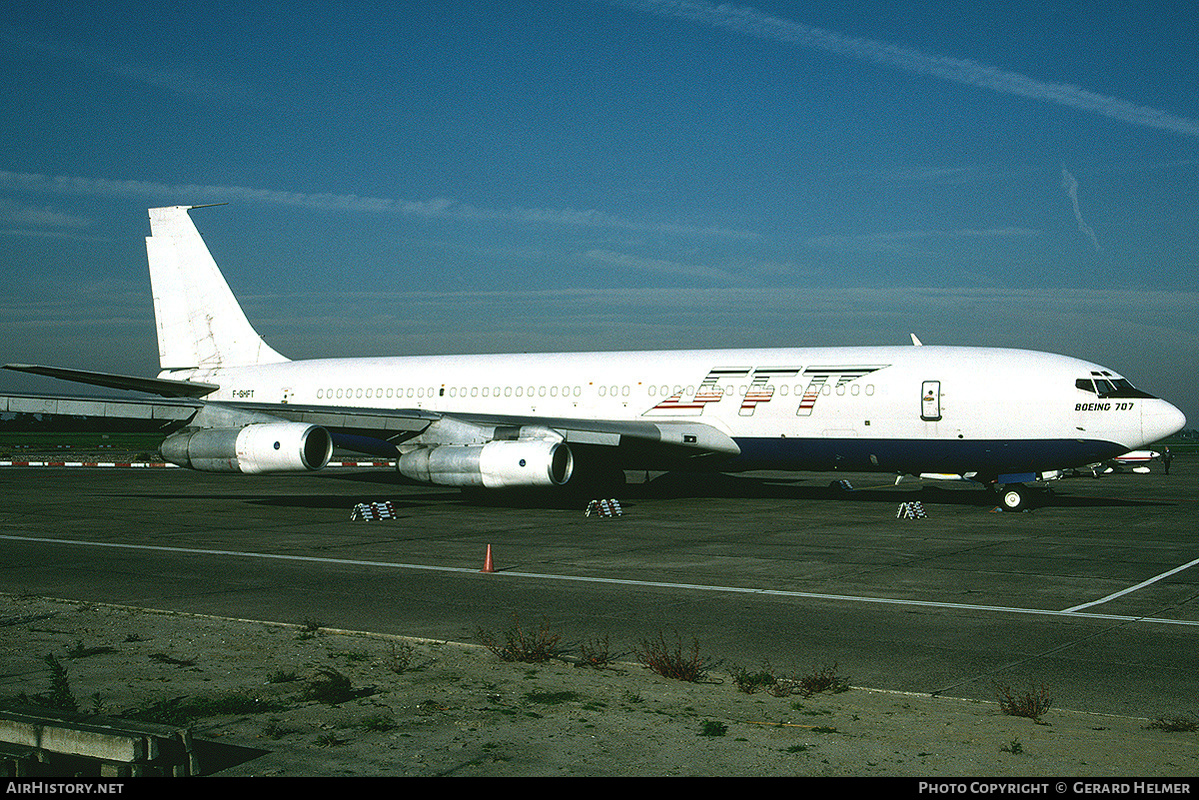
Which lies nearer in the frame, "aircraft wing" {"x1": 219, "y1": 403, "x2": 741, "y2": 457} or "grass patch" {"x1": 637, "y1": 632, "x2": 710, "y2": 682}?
"grass patch" {"x1": 637, "y1": 632, "x2": 710, "y2": 682}

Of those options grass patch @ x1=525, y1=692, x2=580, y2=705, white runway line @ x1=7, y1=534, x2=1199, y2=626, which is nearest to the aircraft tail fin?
white runway line @ x1=7, y1=534, x2=1199, y2=626

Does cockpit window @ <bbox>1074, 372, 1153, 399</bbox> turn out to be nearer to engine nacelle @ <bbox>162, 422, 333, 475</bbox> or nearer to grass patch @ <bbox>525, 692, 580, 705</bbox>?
engine nacelle @ <bbox>162, 422, 333, 475</bbox>

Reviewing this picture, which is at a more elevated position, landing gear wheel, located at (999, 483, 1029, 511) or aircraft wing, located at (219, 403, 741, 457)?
aircraft wing, located at (219, 403, 741, 457)

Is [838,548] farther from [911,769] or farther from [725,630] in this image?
[911,769]

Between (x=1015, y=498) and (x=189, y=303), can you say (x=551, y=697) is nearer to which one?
(x=1015, y=498)

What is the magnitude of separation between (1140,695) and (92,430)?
136 metres

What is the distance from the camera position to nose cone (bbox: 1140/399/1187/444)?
22.0 metres

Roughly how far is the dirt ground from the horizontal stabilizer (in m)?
17.2

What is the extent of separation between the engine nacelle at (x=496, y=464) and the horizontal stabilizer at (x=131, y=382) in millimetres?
9012

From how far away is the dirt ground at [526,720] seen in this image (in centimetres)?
600

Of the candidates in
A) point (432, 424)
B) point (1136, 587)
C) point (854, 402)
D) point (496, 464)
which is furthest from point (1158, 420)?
point (432, 424)

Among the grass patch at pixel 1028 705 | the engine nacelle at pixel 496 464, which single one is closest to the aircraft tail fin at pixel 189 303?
the engine nacelle at pixel 496 464

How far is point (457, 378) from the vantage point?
30375mm

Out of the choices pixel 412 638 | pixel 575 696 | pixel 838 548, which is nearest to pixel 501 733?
pixel 575 696
